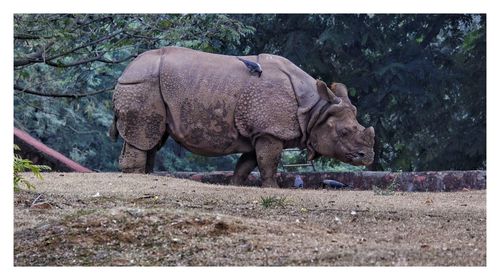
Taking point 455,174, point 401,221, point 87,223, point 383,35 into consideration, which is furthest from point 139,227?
point 383,35

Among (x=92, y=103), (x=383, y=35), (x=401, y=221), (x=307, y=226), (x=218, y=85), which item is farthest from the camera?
(x=92, y=103)

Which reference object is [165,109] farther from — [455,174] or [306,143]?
[455,174]

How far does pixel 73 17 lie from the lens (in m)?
15.8

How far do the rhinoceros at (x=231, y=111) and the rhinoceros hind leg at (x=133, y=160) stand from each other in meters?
0.01

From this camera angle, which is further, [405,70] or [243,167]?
[405,70]

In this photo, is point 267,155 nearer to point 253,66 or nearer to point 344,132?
point 344,132

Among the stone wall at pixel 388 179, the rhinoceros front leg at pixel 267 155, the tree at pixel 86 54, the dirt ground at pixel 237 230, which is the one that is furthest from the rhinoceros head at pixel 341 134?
the dirt ground at pixel 237 230

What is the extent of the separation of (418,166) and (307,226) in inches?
528

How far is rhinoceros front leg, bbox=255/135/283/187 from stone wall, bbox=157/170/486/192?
49.5 inches

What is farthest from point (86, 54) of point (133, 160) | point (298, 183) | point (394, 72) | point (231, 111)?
point (394, 72)

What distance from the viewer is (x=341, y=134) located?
15.4 meters

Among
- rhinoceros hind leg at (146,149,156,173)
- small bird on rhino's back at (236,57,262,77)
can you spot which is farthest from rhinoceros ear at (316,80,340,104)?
rhinoceros hind leg at (146,149,156,173)

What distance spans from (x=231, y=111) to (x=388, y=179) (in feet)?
8.14

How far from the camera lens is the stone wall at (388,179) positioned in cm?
1579
